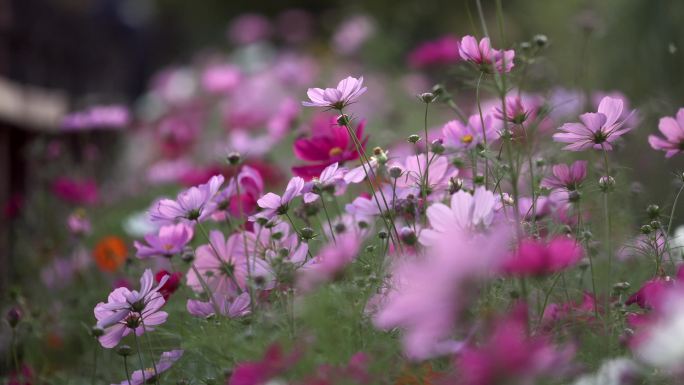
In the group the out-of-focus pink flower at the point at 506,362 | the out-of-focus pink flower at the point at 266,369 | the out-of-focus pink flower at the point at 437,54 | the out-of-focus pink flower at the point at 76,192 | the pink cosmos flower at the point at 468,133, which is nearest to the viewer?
the out-of-focus pink flower at the point at 506,362

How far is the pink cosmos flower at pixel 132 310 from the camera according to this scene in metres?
0.95

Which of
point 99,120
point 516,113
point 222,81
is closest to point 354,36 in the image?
point 222,81

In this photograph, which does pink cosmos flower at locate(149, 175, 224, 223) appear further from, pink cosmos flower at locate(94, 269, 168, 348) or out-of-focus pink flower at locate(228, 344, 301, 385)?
out-of-focus pink flower at locate(228, 344, 301, 385)

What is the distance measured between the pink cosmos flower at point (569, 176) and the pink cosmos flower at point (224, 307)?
16.4 inches

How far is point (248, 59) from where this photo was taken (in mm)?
4641

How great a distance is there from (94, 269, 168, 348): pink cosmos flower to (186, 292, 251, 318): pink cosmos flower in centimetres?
5

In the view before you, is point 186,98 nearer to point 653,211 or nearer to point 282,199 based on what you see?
point 282,199

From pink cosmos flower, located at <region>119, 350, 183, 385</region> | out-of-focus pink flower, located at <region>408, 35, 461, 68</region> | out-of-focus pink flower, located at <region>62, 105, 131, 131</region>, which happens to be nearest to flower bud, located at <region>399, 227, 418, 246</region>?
pink cosmos flower, located at <region>119, 350, 183, 385</region>

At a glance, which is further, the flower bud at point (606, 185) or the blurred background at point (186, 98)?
the blurred background at point (186, 98)

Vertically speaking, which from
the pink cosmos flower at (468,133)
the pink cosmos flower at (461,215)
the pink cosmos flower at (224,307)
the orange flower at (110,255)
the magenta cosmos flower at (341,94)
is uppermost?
the magenta cosmos flower at (341,94)

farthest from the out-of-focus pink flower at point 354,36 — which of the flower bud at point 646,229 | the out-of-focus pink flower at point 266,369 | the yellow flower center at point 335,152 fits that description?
the out-of-focus pink flower at point 266,369

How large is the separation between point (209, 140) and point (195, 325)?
96.5 inches

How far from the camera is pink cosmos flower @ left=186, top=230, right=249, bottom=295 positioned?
1101 millimetres

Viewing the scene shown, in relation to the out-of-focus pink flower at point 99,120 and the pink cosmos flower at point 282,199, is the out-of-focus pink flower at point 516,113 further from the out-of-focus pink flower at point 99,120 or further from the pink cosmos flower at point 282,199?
the out-of-focus pink flower at point 99,120
